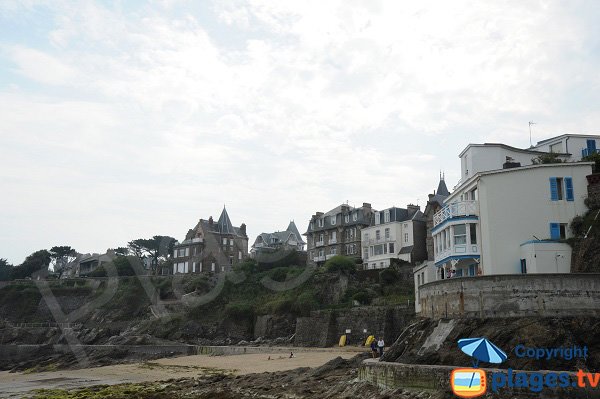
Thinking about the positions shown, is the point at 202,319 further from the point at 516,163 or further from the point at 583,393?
the point at 583,393

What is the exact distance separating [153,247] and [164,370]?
2188 inches

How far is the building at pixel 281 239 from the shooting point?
8712cm

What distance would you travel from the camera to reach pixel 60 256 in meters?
102

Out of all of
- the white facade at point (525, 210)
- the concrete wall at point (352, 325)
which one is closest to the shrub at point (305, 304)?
the concrete wall at point (352, 325)

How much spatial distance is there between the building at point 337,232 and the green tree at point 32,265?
161 ft

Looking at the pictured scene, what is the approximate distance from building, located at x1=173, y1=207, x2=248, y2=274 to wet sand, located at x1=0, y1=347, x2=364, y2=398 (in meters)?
33.0

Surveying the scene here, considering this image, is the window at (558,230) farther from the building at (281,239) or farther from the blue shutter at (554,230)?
the building at (281,239)

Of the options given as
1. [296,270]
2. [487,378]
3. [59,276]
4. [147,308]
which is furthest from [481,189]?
[59,276]

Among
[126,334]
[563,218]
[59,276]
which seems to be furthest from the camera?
[59,276]

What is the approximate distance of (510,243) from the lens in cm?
2641

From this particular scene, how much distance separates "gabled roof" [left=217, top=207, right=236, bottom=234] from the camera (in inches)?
3238

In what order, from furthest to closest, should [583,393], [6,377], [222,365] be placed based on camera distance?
[6,377] → [222,365] → [583,393]

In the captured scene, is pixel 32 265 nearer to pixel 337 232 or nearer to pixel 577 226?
pixel 337 232

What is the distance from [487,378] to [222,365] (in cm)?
2626
